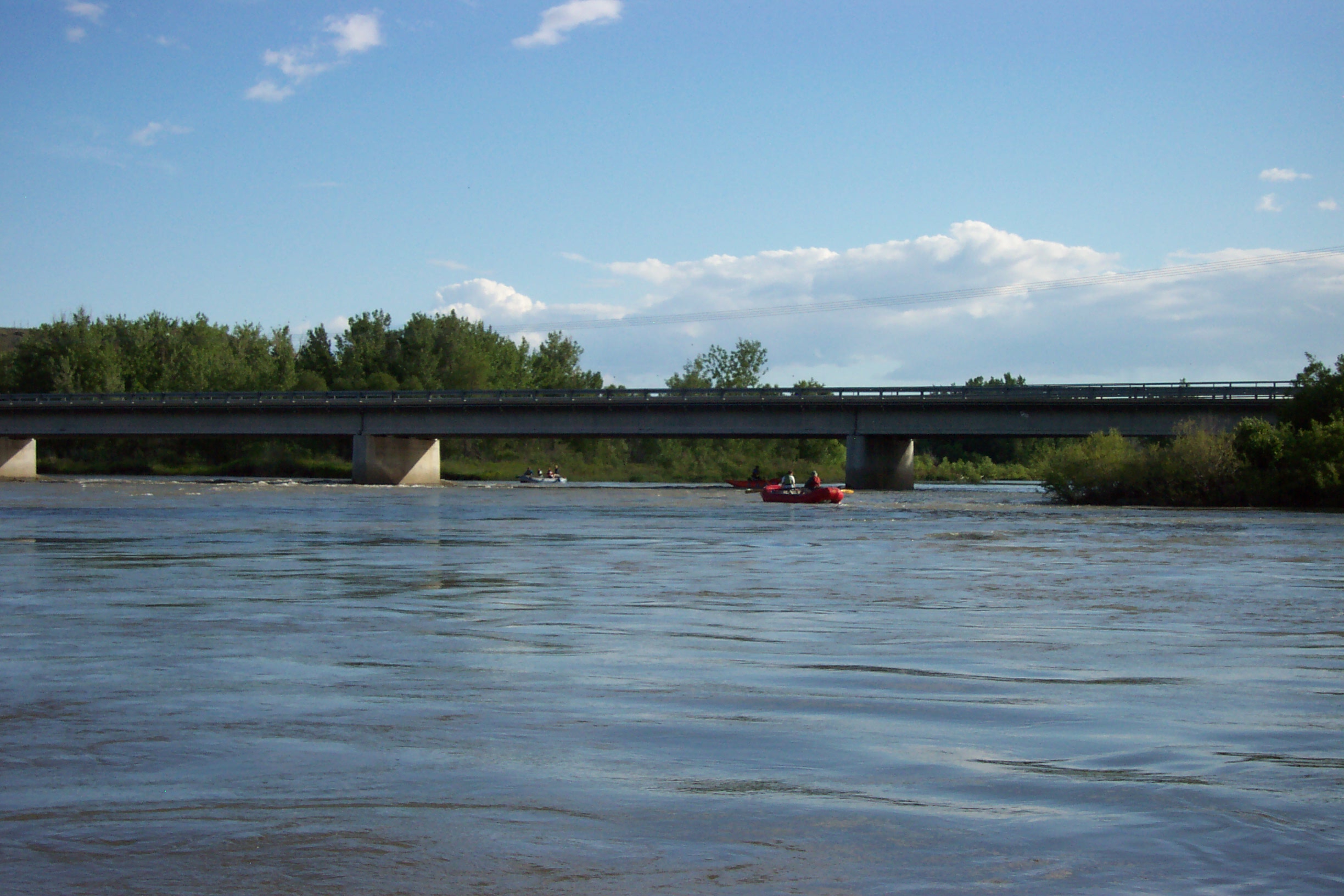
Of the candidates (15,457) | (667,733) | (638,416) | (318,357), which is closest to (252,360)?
(318,357)

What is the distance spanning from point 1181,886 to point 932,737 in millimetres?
3315

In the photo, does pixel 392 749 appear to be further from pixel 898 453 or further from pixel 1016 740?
pixel 898 453

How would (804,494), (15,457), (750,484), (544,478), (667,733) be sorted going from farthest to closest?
1. (544,478)
2. (15,457)
3. (750,484)
4. (804,494)
5. (667,733)

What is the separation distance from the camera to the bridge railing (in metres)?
74.1

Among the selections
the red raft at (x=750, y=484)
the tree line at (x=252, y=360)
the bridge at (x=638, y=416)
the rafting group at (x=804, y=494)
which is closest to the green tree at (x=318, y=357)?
the tree line at (x=252, y=360)

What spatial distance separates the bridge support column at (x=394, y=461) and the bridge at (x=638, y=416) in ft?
0.33

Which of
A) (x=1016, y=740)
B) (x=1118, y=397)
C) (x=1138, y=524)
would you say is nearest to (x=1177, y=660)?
(x=1016, y=740)

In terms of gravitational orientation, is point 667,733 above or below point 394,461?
below

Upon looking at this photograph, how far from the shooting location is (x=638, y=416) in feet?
290

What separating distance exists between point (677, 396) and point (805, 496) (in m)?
28.3

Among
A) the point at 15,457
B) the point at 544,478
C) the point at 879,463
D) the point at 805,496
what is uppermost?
the point at 15,457

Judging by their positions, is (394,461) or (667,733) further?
(394,461)

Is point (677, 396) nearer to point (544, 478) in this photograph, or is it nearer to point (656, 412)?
point (656, 412)

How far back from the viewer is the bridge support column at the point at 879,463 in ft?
280
